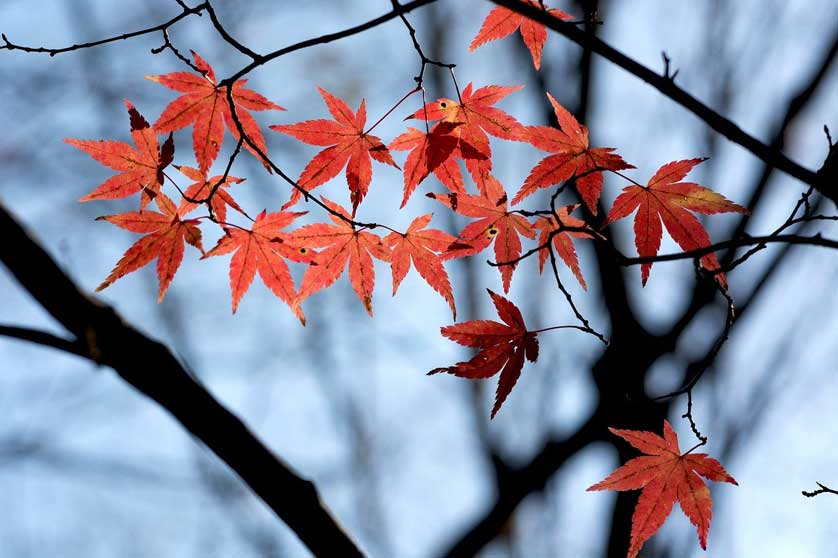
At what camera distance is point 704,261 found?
1.57 meters

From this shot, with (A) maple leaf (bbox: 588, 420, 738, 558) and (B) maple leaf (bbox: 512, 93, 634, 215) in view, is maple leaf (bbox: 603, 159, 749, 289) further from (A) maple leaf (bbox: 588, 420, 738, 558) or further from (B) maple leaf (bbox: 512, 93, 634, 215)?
(A) maple leaf (bbox: 588, 420, 738, 558)

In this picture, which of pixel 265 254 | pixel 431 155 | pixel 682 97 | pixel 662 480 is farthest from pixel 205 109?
pixel 662 480

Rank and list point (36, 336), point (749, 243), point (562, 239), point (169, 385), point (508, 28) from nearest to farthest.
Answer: point (749, 243)
point (36, 336)
point (169, 385)
point (508, 28)
point (562, 239)

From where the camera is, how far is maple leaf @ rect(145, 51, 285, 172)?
1.61 metres

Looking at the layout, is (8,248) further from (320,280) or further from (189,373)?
(320,280)

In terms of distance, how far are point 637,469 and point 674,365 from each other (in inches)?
70.8

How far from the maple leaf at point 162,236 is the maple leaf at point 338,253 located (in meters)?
0.27

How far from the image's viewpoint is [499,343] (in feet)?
5.43

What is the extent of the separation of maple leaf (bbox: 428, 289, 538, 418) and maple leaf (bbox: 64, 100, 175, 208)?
0.81 meters

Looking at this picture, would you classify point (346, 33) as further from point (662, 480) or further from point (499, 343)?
point (662, 480)

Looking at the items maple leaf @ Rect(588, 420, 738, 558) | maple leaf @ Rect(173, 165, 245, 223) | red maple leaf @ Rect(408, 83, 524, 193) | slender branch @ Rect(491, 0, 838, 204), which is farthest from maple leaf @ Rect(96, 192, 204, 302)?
maple leaf @ Rect(588, 420, 738, 558)

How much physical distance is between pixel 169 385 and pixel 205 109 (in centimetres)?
69

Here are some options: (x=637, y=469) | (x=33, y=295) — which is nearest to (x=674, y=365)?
(x=637, y=469)

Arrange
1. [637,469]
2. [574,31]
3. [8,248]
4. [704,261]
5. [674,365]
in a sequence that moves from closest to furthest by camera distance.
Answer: [574,31], [8,248], [704,261], [637,469], [674,365]
